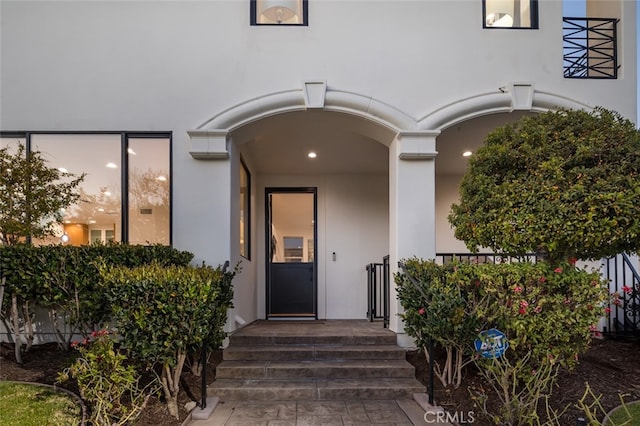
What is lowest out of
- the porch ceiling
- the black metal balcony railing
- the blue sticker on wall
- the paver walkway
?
the paver walkway

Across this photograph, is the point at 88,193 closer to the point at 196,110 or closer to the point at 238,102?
the point at 196,110

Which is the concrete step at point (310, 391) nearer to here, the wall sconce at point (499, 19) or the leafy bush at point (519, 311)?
the leafy bush at point (519, 311)

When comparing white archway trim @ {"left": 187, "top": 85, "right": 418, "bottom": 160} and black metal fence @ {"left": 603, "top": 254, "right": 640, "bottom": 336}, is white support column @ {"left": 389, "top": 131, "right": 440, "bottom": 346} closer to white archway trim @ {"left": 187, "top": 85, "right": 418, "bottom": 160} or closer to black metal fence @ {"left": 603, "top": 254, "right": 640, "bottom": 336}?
white archway trim @ {"left": 187, "top": 85, "right": 418, "bottom": 160}

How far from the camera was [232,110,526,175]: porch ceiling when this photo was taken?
564cm

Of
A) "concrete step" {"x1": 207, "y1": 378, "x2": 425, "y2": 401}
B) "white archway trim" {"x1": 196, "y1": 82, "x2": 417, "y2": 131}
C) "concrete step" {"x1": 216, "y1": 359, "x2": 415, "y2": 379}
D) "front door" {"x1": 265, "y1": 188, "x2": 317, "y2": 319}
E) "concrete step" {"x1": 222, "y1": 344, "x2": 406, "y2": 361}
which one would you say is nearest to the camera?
"concrete step" {"x1": 207, "y1": 378, "x2": 425, "y2": 401}

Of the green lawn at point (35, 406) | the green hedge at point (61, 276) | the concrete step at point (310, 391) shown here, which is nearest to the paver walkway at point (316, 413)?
the concrete step at point (310, 391)

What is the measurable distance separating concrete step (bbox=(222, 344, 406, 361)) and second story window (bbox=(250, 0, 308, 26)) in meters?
3.95

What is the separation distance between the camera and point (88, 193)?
5316 millimetres

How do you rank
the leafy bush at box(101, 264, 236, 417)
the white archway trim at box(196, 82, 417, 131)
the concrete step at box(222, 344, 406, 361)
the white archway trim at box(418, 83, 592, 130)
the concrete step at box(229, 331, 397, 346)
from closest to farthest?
the leafy bush at box(101, 264, 236, 417) → the concrete step at box(222, 344, 406, 361) → the concrete step at box(229, 331, 397, 346) → the white archway trim at box(196, 82, 417, 131) → the white archway trim at box(418, 83, 592, 130)

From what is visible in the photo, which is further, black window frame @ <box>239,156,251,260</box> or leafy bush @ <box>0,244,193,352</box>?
black window frame @ <box>239,156,251,260</box>

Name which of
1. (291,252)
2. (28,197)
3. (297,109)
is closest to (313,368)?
(297,109)

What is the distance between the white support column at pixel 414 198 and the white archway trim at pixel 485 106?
21cm

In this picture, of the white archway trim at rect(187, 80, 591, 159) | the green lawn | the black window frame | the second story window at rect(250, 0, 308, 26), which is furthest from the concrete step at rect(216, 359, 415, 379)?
the second story window at rect(250, 0, 308, 26)

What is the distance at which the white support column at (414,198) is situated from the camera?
531 cm
